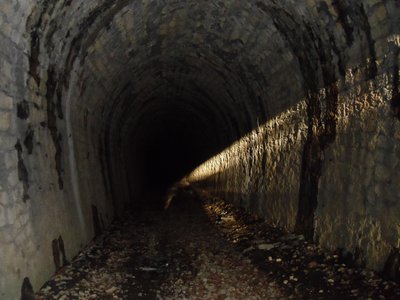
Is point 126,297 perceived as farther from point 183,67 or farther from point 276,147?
point 183,67

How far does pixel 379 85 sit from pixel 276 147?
3.82 m

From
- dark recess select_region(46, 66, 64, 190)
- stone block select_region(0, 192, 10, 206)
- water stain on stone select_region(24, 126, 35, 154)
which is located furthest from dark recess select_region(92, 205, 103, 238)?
stone block select_region(0, 192, 10, 206)

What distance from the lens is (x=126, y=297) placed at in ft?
17.3

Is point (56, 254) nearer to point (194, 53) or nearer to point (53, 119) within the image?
point (53, 119)

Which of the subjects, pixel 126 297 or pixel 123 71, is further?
pixel 123 71

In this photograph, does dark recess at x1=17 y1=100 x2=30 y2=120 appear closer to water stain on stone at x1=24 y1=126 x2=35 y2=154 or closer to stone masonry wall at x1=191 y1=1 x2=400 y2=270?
water stain on stone at x1=24 y1=126 x2=35 y2=154

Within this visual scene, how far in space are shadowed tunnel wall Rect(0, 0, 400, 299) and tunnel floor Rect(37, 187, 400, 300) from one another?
0.91 feet

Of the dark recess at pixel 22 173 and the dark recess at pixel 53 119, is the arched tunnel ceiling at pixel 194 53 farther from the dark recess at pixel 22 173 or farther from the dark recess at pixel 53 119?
the dark recess at pixel 22 173

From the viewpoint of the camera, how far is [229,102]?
11.7 meters

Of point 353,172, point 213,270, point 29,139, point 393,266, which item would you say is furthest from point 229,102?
point 393,266

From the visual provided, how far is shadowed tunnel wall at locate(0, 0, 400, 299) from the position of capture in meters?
4.73

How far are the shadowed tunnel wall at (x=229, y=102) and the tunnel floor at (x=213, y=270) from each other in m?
0.28

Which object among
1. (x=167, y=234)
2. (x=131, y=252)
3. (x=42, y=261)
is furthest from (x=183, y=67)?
(x=42, y=261)

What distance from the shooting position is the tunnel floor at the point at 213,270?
16.7ft
